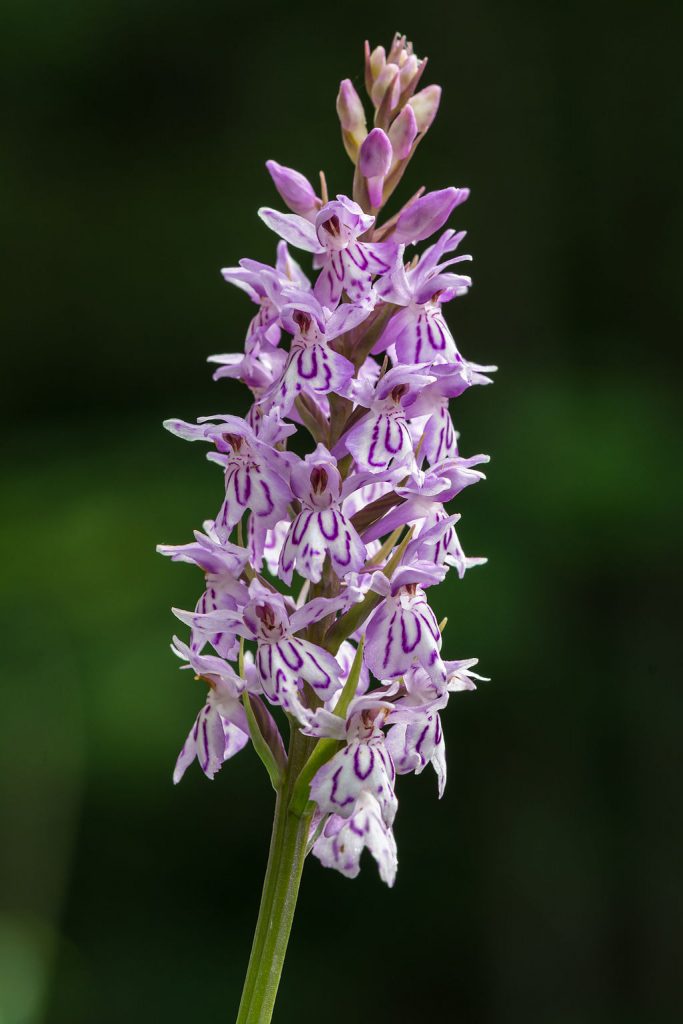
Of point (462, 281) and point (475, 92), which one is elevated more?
point (475, 92)

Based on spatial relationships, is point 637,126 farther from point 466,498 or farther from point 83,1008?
point 83,1008

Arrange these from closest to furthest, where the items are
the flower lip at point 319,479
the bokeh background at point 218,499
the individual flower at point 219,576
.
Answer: the flower lip at point 319,479 < the individual flower at point 219,576 < the bokeh background at point 218,499

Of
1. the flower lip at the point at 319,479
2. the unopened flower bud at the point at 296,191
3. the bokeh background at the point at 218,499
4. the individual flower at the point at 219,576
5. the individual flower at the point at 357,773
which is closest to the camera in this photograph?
the individual flower at the point at 357,773

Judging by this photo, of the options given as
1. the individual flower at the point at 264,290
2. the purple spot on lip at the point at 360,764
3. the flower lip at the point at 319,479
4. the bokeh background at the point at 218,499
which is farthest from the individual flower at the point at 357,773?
the bokeh background at the point at 218,499

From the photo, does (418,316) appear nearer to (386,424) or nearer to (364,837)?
(386,424)

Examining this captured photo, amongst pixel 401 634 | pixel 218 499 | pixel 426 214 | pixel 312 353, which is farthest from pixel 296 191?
pixel 218 499

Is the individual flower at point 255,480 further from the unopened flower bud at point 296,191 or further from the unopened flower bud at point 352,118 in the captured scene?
the unopened flower bud at point 352,118

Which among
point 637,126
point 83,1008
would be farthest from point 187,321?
point 83,1008
